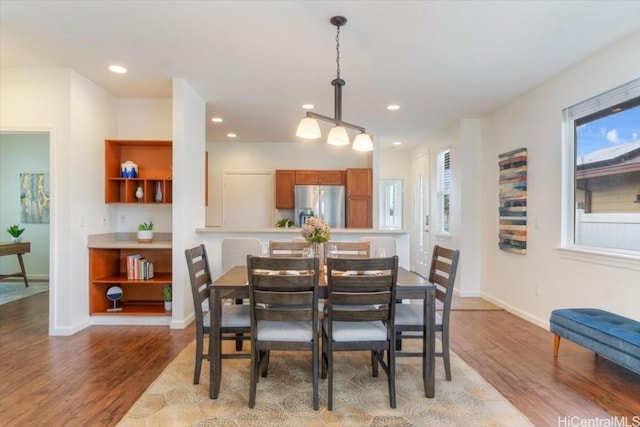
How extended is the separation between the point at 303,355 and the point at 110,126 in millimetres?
3447

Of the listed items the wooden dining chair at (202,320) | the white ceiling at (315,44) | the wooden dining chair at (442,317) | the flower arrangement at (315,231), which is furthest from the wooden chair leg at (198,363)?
the white ceiling at (315,44)

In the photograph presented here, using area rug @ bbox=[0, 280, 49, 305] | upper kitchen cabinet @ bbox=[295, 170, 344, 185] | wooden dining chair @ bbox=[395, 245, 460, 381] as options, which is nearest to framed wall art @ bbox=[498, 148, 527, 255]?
wooden dining chair @ bbox=[395, 245, 460, 381]

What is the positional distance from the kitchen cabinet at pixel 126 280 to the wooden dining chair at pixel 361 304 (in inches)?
94.0

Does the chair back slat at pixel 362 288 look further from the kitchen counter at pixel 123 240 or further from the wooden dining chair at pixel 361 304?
the kitchen counter at pixel 123 240

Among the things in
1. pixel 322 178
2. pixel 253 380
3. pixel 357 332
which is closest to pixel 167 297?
pixel 253 380

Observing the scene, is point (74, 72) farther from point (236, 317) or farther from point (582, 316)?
point (582, 316)

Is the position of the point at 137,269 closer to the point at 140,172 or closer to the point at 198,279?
the point at 140,172

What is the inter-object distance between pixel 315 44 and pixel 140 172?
8.71 feet

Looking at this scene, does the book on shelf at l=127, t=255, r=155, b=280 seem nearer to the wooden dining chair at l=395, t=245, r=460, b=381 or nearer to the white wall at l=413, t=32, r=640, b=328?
the wooden dining chair at l=395, t=245, r=460, b=381

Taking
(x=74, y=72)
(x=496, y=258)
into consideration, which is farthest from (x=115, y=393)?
(x=496, y=258)

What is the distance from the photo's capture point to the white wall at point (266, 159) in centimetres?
684

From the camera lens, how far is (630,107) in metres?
2.86

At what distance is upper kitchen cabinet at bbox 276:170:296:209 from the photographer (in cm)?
658

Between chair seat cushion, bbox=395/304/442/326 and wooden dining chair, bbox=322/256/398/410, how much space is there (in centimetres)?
25
